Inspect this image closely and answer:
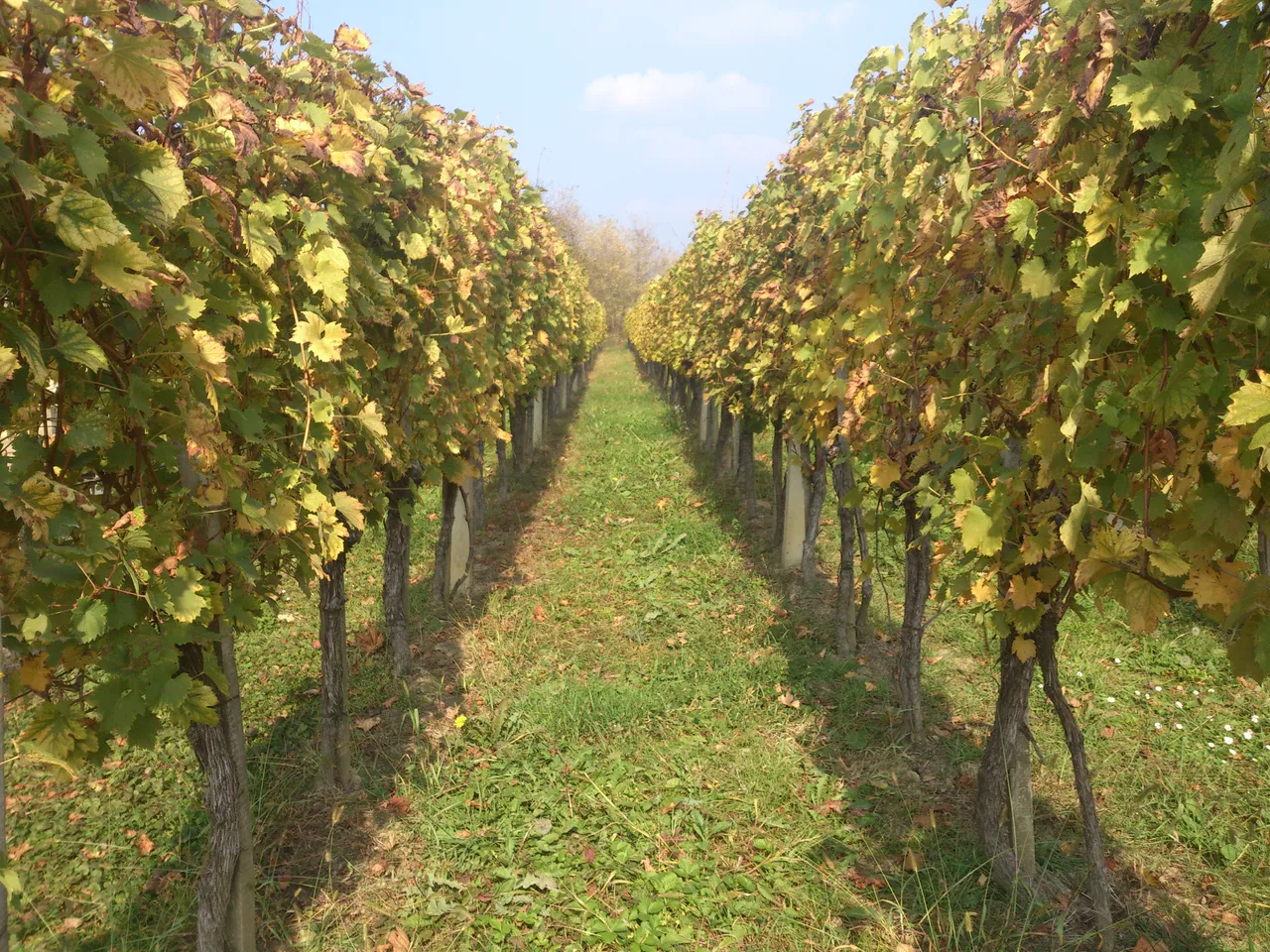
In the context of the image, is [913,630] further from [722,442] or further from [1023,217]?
[722,442]

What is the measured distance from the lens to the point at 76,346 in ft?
6.00

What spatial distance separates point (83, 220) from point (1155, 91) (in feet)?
8.32

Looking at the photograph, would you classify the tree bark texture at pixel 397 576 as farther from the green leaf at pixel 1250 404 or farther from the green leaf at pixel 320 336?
the green leaf at pixel 1250 404

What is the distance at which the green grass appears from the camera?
3.32 metres

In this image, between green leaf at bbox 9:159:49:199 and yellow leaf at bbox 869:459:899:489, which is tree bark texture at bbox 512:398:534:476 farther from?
green leaf at bbox 9:159:49:199

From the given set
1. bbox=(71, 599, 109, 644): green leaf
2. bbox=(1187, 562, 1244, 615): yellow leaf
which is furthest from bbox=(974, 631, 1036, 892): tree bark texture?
bbox=(71, 599, 109, 644): green leaf

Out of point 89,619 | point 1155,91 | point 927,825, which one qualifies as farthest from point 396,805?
point 1155,91

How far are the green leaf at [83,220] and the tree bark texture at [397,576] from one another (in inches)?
139

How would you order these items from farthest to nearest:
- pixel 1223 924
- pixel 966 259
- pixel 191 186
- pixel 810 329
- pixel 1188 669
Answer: pixel 1188 669 → pixel 810 329 → pixel 1223 924 → pixel 966 259 → pixel 191 186

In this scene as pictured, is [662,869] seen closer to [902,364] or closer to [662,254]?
[902,364]

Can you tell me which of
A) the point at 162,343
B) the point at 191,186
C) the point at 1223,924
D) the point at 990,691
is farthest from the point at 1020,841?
the point at 191,186

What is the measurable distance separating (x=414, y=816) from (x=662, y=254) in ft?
263

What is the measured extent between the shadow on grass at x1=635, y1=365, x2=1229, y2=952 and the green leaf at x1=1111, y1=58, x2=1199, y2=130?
260 cm

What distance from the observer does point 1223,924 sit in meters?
3.25
